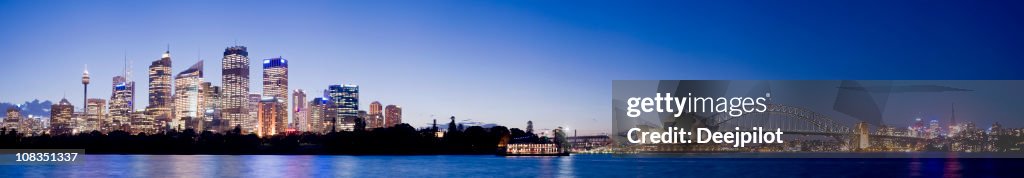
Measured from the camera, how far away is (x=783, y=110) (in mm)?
92312

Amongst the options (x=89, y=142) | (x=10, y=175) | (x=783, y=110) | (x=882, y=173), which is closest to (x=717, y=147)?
(x=783, y=110)

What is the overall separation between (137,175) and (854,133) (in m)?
74.2

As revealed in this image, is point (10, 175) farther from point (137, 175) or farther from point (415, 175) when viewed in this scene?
point (415, 175)

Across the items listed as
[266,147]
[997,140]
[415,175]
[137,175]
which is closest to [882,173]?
[415,175]

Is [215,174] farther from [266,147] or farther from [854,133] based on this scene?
[266,147]

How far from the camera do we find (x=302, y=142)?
573 feet

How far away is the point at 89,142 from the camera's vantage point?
160 metres

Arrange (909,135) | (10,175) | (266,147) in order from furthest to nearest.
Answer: (266,147), (909,135), (10,175)

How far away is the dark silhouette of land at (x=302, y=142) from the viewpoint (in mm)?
150625

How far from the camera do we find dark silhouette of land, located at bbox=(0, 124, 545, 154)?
15062 cm

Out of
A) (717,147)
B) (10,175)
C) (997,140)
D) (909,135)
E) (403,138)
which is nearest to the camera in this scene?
(10,175)

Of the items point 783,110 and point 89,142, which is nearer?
point 783,110

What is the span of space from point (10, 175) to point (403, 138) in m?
88.1

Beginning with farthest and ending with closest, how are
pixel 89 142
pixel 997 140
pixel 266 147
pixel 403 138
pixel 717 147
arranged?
pixel 266 147
pixel 89 142
pixel 403 138
pixel 997 140
pixel 717 147
